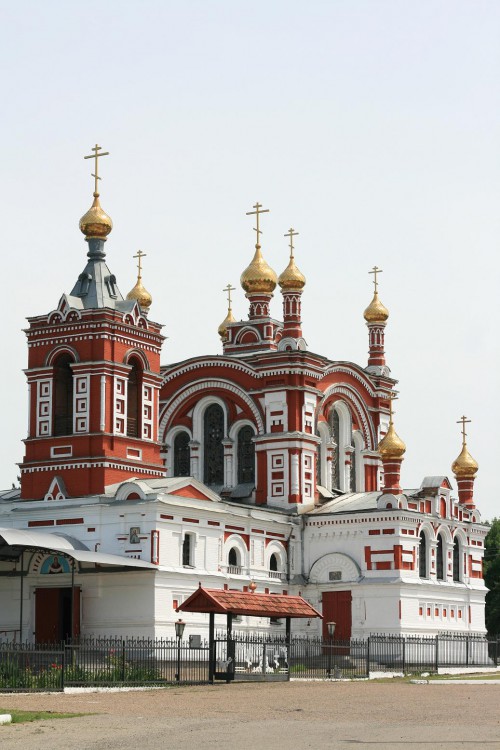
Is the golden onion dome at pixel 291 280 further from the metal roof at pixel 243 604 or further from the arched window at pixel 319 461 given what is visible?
the metal roof at pixel 243 604

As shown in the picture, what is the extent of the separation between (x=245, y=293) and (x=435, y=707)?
28.0m

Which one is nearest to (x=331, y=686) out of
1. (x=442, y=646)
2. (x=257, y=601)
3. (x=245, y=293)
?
(x=257, y=601)

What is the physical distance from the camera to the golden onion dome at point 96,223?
41.6m

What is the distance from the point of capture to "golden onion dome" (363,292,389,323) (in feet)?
167

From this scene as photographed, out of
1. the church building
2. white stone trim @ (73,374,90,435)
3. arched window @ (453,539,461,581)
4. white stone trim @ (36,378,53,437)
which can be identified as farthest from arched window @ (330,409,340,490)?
white stone trim @ (36,378,53,437)

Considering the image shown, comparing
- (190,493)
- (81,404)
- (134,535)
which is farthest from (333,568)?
(81,404)

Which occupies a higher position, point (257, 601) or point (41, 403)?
point (41, 403)

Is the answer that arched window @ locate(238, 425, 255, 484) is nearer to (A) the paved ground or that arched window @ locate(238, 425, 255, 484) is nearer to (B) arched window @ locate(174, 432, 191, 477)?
(B) arched window @ locate(174, 432, 191, 477)

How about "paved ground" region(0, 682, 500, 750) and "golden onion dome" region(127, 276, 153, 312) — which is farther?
"golden onion dome" region(127, 276, 153, 312)

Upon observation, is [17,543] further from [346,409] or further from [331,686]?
[346,409]

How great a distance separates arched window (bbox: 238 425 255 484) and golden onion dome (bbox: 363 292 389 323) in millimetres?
7556

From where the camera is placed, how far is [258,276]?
49.2 meters

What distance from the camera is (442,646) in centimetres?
4294

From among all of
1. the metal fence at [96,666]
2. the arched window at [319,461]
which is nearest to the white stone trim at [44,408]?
the metal fence at [96,666]
